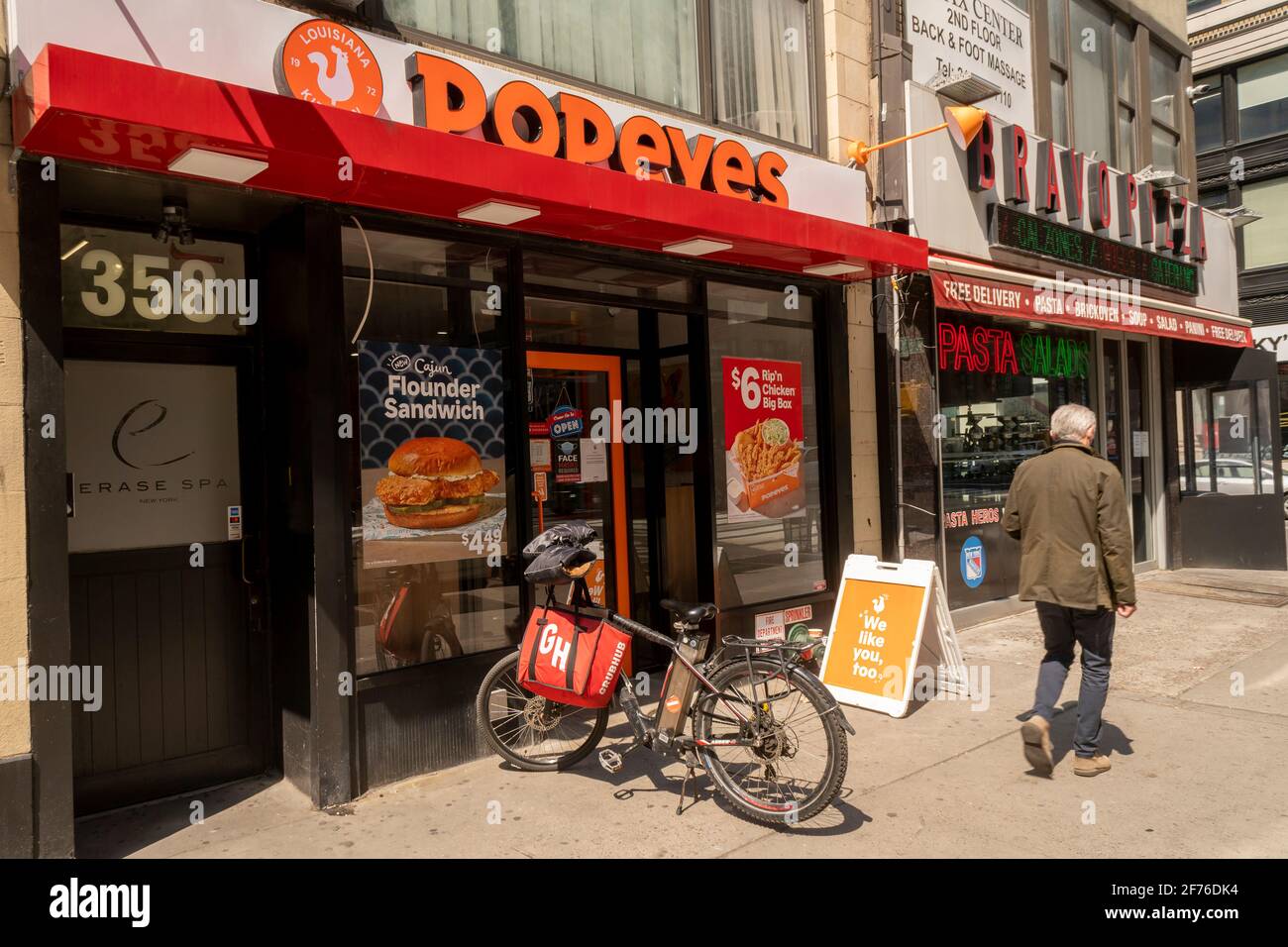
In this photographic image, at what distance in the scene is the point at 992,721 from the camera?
5781mm

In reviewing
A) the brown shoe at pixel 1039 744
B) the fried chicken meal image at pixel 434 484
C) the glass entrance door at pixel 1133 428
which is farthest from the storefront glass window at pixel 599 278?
the glass entrance door at pixel 1133 428

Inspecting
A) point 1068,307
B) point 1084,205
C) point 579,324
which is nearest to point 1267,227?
point 1084,205

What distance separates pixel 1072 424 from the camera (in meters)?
4.98

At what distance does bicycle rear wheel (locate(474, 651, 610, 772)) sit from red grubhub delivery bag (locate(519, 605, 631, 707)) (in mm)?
348

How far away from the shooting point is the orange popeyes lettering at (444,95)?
5.05 meters

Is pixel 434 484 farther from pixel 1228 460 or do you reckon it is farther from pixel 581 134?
pixel 1228 460

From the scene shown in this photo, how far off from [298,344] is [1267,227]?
24476 millimetres

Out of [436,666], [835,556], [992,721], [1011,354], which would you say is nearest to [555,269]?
[436,666]

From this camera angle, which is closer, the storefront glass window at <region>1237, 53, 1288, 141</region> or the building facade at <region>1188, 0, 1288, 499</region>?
the building facade at <region>1188, 0, 1288, 499</region>

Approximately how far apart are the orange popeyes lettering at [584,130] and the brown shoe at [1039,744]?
4.05 m

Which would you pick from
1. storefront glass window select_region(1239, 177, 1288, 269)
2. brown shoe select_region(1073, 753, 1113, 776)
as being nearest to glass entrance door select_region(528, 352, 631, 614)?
brown shoe select_region(1073, 753, 1113, 776)

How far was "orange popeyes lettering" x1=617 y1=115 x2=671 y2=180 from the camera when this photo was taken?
19.6 ft

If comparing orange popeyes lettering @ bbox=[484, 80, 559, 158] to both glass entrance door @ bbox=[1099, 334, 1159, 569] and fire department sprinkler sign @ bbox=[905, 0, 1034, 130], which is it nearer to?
fire department sprinkler sign @ bbox=[905, 0, 1034, 130]
